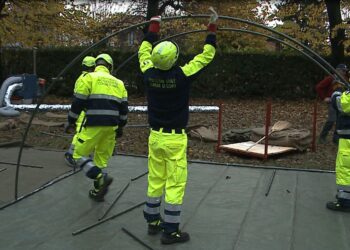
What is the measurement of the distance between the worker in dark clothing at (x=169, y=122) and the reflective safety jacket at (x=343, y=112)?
190 cm

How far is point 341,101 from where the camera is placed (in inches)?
215

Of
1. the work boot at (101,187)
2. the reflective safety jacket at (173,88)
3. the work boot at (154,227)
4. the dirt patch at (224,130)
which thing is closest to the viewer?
the reflective safety jacket at (173,88)

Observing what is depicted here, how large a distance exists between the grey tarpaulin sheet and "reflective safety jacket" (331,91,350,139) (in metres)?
1.01

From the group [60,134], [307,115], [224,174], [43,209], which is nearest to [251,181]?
[224,174]

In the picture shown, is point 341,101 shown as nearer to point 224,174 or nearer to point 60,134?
point 224,174

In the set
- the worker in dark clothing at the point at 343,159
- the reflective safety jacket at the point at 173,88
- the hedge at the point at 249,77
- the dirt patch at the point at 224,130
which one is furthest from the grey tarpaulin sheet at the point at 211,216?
the hedge at the point at 249,77

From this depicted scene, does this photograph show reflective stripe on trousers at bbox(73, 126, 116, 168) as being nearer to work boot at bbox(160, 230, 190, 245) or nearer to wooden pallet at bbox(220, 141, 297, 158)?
work boot at bbox(160, 230, 190, 245)

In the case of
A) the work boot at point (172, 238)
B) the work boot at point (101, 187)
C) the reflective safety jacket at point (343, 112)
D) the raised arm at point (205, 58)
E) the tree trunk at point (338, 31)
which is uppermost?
the tree trunk at point (338, 31)

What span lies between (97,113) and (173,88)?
1477mm

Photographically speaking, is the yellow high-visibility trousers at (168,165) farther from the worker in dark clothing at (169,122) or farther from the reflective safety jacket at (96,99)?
the reflective safety jacket at (96,99)

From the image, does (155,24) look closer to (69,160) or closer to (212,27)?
(212,27)

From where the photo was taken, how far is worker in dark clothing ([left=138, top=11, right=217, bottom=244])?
15.0 feet

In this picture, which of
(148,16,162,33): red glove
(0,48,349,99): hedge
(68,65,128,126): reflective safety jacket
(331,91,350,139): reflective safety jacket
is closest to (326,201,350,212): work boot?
(331,91,350,139): reflective safety jacket

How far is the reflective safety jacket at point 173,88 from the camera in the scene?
15.1 feet
